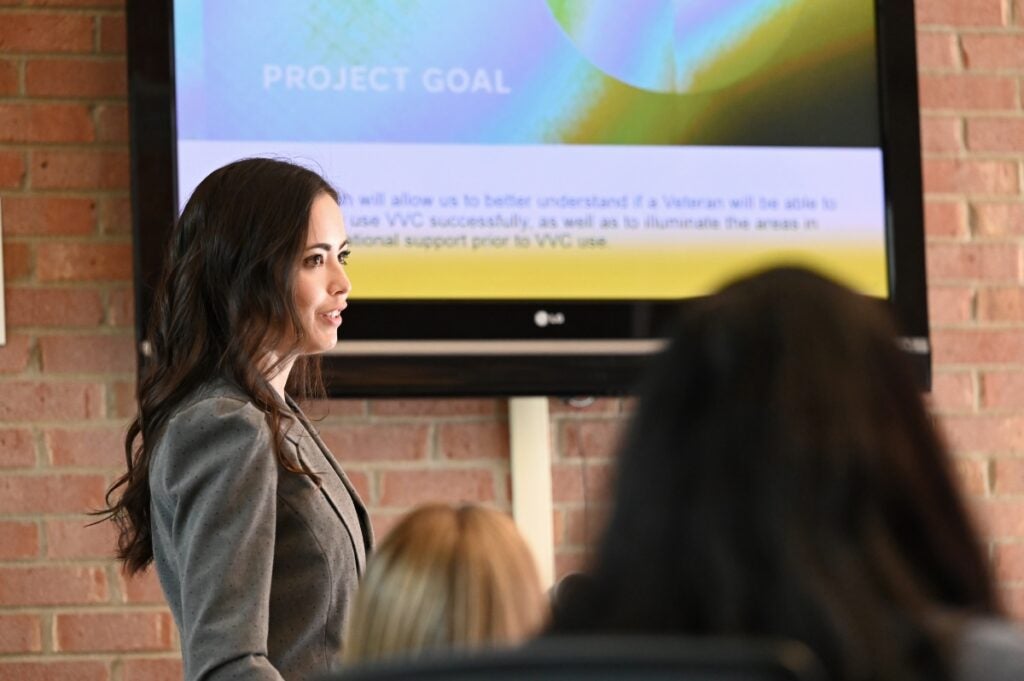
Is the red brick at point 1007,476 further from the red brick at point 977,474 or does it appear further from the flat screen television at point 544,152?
A: the flat screen television at point 544,152

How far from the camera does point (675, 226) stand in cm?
263

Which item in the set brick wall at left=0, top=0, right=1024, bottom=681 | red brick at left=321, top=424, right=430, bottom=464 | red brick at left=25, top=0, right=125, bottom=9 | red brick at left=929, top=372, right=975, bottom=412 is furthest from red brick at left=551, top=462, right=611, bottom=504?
red brick at left=25, top=0, right=125, bottom=9

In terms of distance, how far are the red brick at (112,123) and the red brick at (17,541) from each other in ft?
2.12

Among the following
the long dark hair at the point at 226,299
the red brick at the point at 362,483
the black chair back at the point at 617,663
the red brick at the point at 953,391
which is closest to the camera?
the black chair back at the point at 617,663

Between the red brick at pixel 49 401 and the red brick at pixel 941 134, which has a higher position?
the red brick at pixel 941 134

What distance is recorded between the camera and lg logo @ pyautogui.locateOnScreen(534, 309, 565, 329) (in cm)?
257

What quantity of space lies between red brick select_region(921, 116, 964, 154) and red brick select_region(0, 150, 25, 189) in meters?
1.59

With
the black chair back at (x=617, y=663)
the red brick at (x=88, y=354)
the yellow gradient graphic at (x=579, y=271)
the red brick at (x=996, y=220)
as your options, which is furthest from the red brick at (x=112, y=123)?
the black chair back at (x=617, y=663)

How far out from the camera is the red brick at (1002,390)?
111 inches

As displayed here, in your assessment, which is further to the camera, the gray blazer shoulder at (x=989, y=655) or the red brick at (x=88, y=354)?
the red brick at (x=88, y=354)

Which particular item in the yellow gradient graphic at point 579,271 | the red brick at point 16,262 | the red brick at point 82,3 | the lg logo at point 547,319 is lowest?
the lg logo at point 547,319

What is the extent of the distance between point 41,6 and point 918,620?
2.07m

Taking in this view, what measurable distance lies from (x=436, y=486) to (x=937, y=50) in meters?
1.22

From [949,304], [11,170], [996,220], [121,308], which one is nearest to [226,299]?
[121,308]
